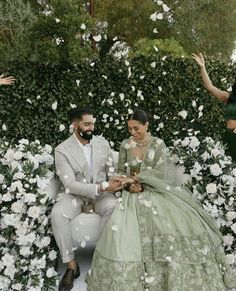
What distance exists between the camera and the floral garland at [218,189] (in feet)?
12.3

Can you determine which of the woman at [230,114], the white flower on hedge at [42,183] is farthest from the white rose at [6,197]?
the woman at [230,114]

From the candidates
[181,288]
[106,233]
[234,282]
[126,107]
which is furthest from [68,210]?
[126,107]

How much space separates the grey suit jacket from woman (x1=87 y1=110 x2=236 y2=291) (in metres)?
0.37

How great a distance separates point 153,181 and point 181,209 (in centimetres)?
33

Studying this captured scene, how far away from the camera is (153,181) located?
378 cm

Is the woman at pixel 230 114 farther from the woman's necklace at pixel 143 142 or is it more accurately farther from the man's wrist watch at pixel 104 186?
the man's wrist watch at pixel 104 186

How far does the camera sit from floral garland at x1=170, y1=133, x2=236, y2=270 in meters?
3.74

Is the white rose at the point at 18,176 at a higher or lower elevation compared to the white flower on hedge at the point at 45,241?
higher

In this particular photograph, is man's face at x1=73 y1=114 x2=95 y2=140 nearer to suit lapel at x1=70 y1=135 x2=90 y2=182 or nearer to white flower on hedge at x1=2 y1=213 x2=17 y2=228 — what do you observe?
suit lapel at x1=70 y1=135 x2=90 y2=182

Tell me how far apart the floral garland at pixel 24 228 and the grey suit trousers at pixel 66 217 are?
0.25 ft

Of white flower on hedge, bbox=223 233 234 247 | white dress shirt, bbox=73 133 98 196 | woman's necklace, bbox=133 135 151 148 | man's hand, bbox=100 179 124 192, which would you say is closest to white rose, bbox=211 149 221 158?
woman's necklace, bbox=133 135 151 148

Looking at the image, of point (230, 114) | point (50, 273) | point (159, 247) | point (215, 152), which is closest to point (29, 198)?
point (50, 273)

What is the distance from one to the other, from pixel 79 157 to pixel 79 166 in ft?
0.25

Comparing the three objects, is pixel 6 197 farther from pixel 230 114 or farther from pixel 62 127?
pixel 62 127
